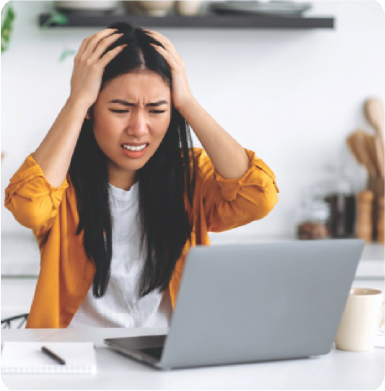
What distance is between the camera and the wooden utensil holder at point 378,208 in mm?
2660

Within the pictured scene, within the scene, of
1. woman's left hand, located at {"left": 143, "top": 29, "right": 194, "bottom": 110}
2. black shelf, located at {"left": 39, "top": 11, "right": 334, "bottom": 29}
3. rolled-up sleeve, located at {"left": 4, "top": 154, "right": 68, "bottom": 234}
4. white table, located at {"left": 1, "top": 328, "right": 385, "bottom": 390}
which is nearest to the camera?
→ white table, located at {"left": 1, "top": 328, "right": 385, "bottom": 390}

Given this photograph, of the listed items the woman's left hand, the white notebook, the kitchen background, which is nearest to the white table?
the white notebook

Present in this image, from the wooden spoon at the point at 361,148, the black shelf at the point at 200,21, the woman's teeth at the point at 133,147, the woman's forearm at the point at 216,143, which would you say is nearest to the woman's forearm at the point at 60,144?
the woman's teeth at the point at 133,147

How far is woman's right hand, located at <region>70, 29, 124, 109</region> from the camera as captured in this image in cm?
138

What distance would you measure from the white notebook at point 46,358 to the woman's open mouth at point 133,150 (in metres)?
0.48

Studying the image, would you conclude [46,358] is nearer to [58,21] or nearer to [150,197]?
[150,197]

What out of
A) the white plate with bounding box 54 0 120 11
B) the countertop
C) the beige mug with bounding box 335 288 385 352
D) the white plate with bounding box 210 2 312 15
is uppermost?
the white plate with bounding box 210 2 312 15

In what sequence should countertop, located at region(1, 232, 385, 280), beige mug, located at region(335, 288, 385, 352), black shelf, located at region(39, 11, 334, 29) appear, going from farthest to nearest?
black shelf, located at region(39, 11, 334, 29) < countertop, located at region(1, 232, 385, 280) < beige mug, located at region(335, 288, 385, 352)

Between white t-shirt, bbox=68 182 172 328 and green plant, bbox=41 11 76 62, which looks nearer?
white t-shirt, bbox=68 182 172 328

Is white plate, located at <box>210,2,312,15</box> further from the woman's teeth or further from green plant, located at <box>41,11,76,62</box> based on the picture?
the woman's teeth

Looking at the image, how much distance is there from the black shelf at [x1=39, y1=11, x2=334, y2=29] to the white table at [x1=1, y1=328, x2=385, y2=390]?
5.68ft

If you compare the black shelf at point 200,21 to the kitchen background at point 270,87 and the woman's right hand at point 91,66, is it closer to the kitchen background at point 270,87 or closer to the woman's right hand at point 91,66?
the kitchen background at point 270,87

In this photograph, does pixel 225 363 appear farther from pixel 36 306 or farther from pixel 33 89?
pixel 33 89

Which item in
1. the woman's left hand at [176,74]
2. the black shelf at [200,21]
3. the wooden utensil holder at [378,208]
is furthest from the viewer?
the wooden utensil holder at [378,208]
